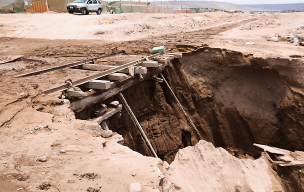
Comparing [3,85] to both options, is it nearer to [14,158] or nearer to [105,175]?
[14,158]

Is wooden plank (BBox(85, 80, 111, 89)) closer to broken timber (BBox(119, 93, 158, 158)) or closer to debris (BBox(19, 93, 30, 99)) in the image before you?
broken timber (BBox(119, 93, 158, 158))

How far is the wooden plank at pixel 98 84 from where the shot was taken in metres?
5.16

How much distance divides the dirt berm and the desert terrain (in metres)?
0.04

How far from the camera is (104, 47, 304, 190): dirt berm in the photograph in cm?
754

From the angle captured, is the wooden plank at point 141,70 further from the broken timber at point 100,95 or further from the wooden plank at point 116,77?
the wooden plank at point 116,77

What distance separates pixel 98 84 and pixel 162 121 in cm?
347

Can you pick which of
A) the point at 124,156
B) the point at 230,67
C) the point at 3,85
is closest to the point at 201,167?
the point at 124,156

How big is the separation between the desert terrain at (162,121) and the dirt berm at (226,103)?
0.04 m

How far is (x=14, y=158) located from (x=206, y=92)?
740 centimetres

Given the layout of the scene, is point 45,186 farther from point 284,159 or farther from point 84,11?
point 84,11

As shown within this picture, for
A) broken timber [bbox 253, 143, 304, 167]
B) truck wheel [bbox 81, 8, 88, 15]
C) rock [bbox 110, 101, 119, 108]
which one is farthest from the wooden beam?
truck wheel [bbox 81, 8, 88, 15]

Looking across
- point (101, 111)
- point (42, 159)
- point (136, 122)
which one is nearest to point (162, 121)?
point (136, 122)

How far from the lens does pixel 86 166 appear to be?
2.69 meters

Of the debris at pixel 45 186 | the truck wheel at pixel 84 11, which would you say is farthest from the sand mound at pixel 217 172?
the truck wheel at pixel 84 11
